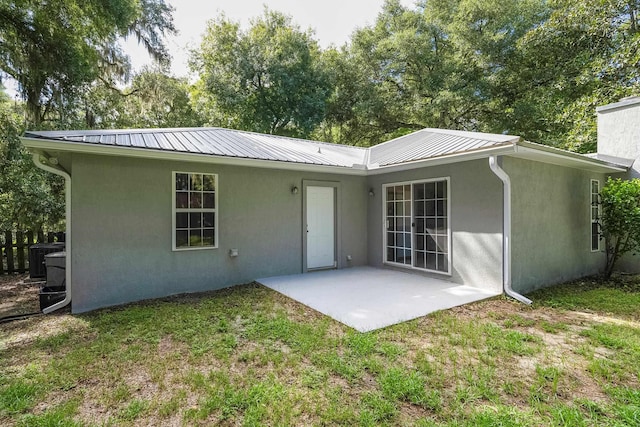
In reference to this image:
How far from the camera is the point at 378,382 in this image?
2.79 meters

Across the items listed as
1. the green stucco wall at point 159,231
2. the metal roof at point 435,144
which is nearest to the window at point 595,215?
the metal roof at point 435,144

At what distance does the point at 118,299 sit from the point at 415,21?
17554 millimetres

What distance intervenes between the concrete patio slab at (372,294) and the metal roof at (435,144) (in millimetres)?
2482

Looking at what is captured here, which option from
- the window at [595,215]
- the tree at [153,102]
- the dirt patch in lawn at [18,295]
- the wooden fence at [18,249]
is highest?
the tree at [153,102]

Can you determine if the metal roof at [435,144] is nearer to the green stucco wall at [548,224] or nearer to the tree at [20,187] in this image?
the green stucco wall at [548,224]

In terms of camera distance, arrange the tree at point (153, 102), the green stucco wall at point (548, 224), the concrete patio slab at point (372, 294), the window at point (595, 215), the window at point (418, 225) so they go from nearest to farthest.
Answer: the concrete patio slab at point (372, 294), the green stucco wall at point (548, 224), the window at point (418, 225), the window at point (595, 215), the tree at point (153, 102)

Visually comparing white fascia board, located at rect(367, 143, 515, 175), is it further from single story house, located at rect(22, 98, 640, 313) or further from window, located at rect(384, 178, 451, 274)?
window, located at rect(384, 178, 451, 274)

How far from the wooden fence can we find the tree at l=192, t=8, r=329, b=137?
10647 mm

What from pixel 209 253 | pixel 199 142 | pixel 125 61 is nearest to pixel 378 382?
pixel 209 253

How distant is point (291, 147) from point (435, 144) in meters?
3.44

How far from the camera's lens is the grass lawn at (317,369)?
7.80 feet

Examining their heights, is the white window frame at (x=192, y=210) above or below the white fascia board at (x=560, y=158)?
below

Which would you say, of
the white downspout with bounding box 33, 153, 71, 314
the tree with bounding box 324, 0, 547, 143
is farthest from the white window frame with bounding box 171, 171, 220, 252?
the tree with bounding box 324, 0, 547, 143

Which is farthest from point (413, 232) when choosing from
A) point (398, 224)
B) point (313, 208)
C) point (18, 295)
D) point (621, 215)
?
point (18, 295)
